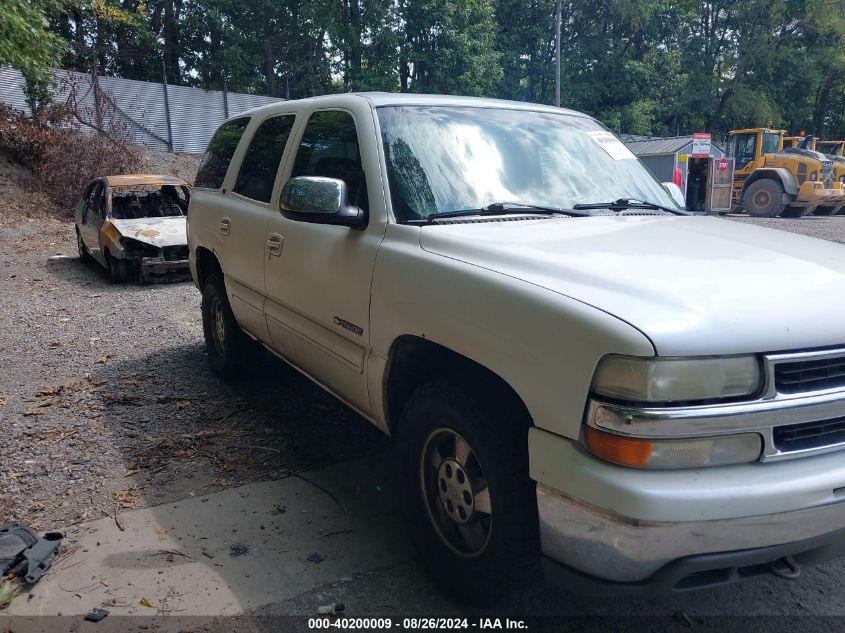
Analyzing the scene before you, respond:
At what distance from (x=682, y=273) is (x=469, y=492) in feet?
3.52

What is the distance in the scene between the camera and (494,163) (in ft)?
10.9

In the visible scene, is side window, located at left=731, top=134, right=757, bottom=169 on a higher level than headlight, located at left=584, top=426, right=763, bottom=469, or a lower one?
higher

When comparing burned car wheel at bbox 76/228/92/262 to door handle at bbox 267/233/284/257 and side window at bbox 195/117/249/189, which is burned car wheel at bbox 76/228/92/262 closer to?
side window at bbox 195/117/249/189

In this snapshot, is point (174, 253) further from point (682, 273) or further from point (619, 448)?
point (619, 448)

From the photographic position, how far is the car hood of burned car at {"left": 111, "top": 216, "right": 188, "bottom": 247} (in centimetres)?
974

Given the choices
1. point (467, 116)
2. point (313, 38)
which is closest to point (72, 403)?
point (467, 116)

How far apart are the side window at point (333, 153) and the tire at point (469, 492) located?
1.13 metres

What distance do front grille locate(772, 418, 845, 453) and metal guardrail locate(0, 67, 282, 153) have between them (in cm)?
2264

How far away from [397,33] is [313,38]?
3678 mm

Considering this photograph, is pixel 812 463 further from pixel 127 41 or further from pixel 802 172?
pixel 127 41

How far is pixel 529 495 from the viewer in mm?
2275

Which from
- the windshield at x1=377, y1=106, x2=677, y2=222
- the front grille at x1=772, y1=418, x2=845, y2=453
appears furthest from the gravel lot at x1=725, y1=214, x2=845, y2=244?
the front grille at x1=772, y1=418, x2=845, y2=453

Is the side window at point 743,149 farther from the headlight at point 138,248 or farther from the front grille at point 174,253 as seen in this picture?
the headlight at point 138,248

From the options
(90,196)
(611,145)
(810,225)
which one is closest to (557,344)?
(611,145)
